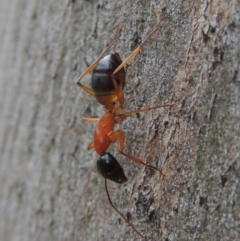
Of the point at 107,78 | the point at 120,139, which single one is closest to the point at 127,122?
the point at 120,139

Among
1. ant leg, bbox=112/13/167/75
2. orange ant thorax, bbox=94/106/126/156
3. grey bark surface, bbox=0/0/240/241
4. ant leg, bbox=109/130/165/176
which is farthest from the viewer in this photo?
orange ant thorax, bbox=94/106/126/156

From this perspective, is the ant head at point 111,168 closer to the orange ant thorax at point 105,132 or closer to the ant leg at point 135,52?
the orange ant thorax at point 105,132

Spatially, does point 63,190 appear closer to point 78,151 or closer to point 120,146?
point 78,151

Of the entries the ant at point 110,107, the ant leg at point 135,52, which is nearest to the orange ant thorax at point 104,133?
the ant at point 110,107

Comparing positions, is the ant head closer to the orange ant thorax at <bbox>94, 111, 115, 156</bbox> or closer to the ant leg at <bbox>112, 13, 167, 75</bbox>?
the orange ant thorax at <bbox>94, 111, 115, 156</bbox>

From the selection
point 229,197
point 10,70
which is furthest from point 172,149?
point 10,70

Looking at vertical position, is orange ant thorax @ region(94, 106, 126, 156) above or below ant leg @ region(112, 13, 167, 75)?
below

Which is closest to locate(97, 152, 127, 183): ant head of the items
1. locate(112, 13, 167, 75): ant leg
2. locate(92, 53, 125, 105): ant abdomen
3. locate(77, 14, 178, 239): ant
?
locate(77, 14, 178, 239): ant
